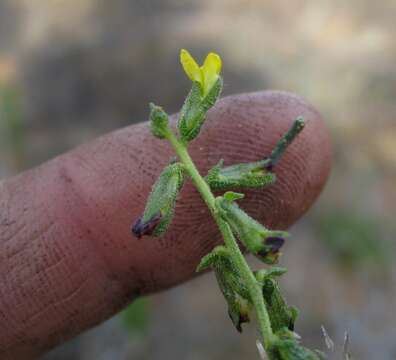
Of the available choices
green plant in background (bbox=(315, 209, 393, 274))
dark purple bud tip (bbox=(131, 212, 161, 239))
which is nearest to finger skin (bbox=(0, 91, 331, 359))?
dark purple bud tip (bbox=(131, 212, 161, 239))

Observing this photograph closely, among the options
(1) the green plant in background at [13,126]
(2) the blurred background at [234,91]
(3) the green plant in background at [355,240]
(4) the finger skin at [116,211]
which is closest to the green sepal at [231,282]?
(4) the finger skin at [116,211]

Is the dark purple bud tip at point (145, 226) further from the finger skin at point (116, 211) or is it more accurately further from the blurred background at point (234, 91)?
the blurred background at point (234, 91)

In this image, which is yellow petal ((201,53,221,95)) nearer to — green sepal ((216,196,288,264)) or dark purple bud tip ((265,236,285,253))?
green sepal ((216,196,288,264))

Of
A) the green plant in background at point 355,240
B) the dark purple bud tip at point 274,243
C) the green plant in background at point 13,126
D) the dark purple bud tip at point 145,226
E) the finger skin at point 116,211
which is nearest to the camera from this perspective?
the dark purple bud tip at point 274,243

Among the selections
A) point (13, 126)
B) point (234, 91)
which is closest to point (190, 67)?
point (234, 91)

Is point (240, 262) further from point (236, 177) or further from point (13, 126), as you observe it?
point (13, 126)

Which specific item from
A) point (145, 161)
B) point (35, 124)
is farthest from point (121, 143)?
point (35, 124)

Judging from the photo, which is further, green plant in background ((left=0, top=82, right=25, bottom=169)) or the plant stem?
green plant in background ((left=0, top=82, right=25, bottom=169))
